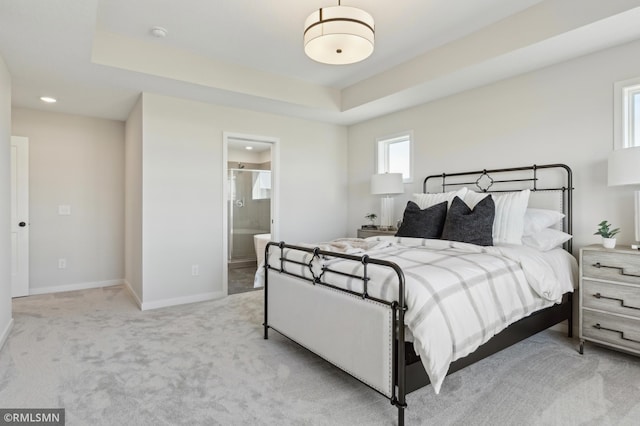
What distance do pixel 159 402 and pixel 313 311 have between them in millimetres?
1074

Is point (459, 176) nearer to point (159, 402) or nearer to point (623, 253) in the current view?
point (623, 253)

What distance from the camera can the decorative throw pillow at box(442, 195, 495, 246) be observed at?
2.94 metres

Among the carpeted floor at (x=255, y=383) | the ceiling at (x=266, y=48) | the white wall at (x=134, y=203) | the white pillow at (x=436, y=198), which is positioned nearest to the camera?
the carpeted floor at (x=255, y=383)

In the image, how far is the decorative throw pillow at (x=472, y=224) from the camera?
9.63 feet

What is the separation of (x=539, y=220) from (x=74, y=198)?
18.7 ft

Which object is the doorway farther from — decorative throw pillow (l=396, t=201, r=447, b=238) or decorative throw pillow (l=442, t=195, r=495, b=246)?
decorative throw pillow (l=442, t=195, r=495, b=246)

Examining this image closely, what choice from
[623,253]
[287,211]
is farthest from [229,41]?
[623,253]

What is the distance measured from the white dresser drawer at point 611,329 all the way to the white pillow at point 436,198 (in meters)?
1.43

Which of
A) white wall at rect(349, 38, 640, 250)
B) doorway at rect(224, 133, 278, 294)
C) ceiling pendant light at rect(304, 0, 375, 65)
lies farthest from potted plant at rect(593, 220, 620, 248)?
doorway at rect(224, 133, 278, 294)

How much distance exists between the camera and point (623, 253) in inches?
98.5

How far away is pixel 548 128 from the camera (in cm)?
329

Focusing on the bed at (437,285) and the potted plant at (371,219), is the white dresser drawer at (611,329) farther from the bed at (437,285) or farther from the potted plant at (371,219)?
the potted plant at (371,219)

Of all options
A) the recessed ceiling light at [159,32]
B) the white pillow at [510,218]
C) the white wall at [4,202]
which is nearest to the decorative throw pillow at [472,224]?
the white pillow at [510,218]

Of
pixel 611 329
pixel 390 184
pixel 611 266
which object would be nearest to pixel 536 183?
pixel 611 266
